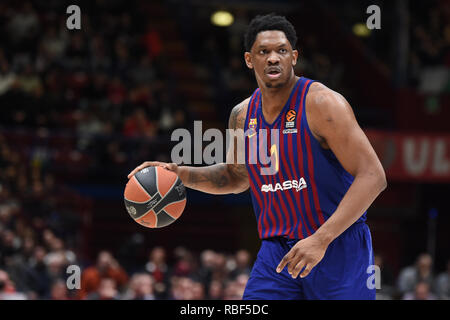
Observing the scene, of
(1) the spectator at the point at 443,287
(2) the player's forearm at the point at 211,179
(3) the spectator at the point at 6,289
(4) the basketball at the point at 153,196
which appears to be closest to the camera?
(4) the basketball at the point at 153,196

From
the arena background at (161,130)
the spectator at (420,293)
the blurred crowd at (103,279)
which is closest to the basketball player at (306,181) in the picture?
the arena background at (161,130)

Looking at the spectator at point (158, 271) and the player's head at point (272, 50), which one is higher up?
the player's head at point (272, 50)

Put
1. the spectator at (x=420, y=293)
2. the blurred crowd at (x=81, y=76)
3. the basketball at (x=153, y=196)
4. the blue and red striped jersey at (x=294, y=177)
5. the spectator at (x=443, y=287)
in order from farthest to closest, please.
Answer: the blurred crowd at (x=81, y=76) → the spectator at (x=443, y=287) → the spectator at (x=420, y=293) → the basketball at (x=153, y=196) → the blue and red striped jersey at (x=294, y=177)

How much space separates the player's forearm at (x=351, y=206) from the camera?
4023mm

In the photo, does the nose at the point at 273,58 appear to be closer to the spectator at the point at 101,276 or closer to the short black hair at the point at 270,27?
the short black hair at the point at 270,27

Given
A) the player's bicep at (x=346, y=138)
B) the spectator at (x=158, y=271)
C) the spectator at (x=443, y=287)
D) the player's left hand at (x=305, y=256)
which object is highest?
the player's bicep at (x=346, y=138)

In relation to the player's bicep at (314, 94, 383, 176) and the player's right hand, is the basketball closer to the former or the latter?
the player's right hand

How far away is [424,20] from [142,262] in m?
9.57

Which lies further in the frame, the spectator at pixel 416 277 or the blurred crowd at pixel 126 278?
the spectator at pixel 416 277

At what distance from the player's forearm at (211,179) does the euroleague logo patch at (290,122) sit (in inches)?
34.8

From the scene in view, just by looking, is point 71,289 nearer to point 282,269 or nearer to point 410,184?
point 282,269

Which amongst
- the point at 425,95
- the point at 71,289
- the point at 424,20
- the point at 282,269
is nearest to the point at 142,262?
the point at 71,289

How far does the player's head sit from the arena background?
6.22 meters

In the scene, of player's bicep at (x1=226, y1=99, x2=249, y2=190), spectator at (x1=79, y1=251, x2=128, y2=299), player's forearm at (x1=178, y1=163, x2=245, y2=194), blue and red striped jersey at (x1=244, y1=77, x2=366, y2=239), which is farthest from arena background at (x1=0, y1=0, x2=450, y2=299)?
blue and red striped jersey at (x1=244, y1=77, x2=366, y2=239)
